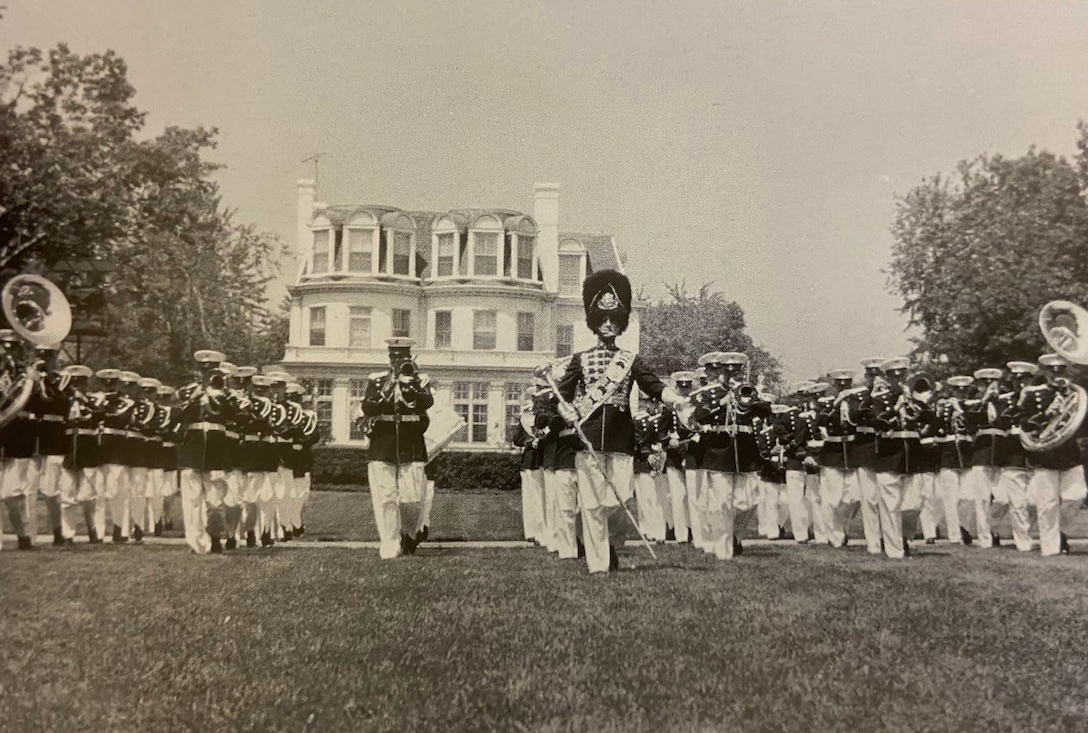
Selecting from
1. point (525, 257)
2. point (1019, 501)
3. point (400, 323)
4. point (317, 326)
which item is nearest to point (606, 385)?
point (525, 257)

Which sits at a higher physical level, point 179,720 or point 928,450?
point 928,450

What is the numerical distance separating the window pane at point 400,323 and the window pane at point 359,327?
0.19 meters

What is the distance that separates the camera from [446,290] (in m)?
7.06

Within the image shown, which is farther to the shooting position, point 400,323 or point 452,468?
point 452,468

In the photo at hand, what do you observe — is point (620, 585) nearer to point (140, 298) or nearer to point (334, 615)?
point (334, 615)

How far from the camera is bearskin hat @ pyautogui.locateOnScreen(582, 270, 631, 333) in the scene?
685 centimetres

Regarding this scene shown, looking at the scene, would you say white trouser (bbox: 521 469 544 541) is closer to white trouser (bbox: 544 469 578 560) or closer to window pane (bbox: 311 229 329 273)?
white trouser (bbox: 544 469 578 560)

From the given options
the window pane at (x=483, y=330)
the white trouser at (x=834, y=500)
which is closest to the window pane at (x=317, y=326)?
the window pane at (x=483, y=330)

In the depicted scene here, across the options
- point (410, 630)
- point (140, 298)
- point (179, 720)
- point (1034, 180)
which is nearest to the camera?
point (179, 720)

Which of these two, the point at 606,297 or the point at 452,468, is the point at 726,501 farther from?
the point at 452,468

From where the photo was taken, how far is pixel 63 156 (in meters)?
6.52

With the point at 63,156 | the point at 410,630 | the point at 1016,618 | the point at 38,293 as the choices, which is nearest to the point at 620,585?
the point at 410,630

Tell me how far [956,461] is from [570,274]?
4.92 metres

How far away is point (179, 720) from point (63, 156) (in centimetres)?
378
